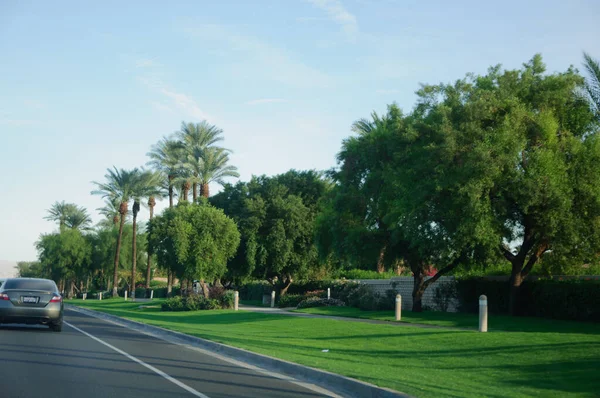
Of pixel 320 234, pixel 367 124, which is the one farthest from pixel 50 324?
pixel 367 124

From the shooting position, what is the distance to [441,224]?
85.6 feet

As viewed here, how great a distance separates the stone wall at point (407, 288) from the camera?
32.6 meters

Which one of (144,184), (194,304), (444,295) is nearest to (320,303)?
(194,304)

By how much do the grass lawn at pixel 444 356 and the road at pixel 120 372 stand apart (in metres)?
1.67

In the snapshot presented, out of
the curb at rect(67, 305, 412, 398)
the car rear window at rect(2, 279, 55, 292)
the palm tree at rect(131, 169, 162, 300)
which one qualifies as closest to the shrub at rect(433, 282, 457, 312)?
the curb at rect(67, 305, 412, 398)

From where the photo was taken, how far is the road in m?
10.5

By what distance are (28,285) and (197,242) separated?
25.9 m

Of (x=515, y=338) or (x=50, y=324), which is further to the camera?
(x=50, y=324)

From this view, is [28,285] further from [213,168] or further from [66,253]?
[66,253]

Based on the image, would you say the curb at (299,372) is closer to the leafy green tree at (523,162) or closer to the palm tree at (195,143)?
the leafy green tree at (523,162)

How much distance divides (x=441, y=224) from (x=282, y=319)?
7.98m

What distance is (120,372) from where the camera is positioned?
41.3 ft

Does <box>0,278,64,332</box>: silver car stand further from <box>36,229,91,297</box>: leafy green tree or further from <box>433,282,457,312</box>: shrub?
<box>36,229,91,297</box>: leafy green tree

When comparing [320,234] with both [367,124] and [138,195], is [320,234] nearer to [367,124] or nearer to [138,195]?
[367,124]
